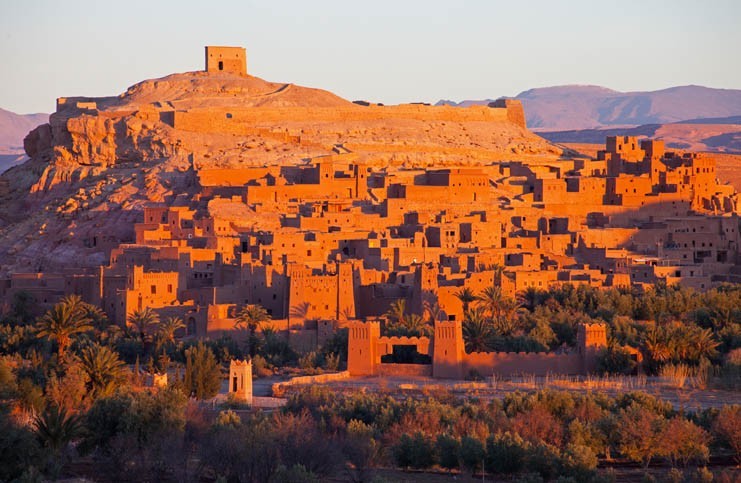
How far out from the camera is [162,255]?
45.5 m

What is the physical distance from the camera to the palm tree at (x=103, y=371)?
34562mm

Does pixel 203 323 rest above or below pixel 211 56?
below

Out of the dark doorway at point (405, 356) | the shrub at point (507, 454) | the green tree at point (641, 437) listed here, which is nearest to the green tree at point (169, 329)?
the dark doorway at point (405, 356)

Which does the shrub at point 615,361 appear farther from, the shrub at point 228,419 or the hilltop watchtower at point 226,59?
the hilltop watchtower at point 226,59

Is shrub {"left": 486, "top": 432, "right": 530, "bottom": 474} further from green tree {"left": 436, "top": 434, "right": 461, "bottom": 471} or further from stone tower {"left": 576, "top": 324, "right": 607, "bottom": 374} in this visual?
stone tower {"left": 576, "top": 324, "right": 607, "bottom": 374}

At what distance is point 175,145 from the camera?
5828 cm

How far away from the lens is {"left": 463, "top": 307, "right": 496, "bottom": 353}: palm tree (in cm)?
3912

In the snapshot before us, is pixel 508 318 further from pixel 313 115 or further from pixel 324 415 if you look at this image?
pixel 313 115

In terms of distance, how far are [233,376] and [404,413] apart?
560 cm

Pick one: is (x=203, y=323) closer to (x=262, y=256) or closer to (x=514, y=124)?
(x=262, y=256)

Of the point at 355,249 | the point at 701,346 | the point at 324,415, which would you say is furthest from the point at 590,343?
the point at 355,249

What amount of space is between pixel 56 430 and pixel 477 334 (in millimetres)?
13442

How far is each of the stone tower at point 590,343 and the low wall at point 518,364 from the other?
7.1 inches

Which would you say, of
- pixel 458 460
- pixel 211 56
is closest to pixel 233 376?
pixel 458 460
